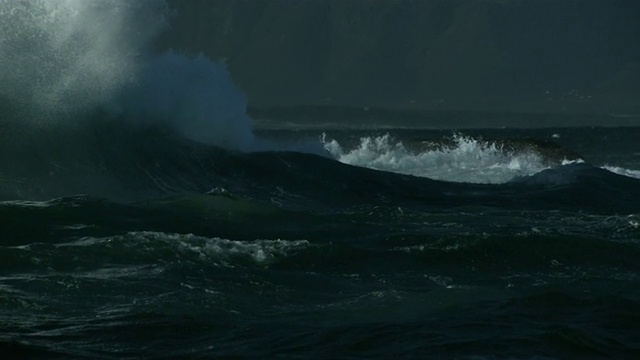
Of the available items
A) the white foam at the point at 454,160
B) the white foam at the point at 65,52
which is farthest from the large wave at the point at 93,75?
the white foam at the point at 454,160

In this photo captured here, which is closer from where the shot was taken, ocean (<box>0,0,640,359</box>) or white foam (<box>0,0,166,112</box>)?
ocean (<box>0,0,640,359</box>)

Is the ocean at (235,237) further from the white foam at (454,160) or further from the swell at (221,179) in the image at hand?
the white foam at (454,160)

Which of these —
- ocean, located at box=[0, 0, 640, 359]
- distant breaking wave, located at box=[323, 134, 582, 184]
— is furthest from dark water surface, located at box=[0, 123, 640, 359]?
distant breaking wave, located at box=[323, 134, 582, 184]

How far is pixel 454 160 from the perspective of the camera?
36.6 m

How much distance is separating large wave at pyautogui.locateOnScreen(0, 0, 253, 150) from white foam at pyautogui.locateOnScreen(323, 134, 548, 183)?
6593 mm

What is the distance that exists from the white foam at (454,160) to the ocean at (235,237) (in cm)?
221

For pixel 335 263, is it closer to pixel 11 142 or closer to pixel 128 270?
pixel 128 270

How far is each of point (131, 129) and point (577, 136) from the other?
41.0m

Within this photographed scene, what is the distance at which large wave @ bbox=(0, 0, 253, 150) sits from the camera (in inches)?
936

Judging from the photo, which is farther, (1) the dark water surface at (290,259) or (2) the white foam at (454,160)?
(2) the white foam at (454,160)

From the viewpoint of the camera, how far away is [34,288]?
1348 centimetres

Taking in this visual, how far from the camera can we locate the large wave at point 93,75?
23.8 metres

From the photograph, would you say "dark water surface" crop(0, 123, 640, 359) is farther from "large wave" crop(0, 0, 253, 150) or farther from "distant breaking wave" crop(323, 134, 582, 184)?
"distant breaking wave" crop(323, 134, 582, 184)

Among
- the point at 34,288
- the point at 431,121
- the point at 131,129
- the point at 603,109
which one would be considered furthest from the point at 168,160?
the point at 603,109
